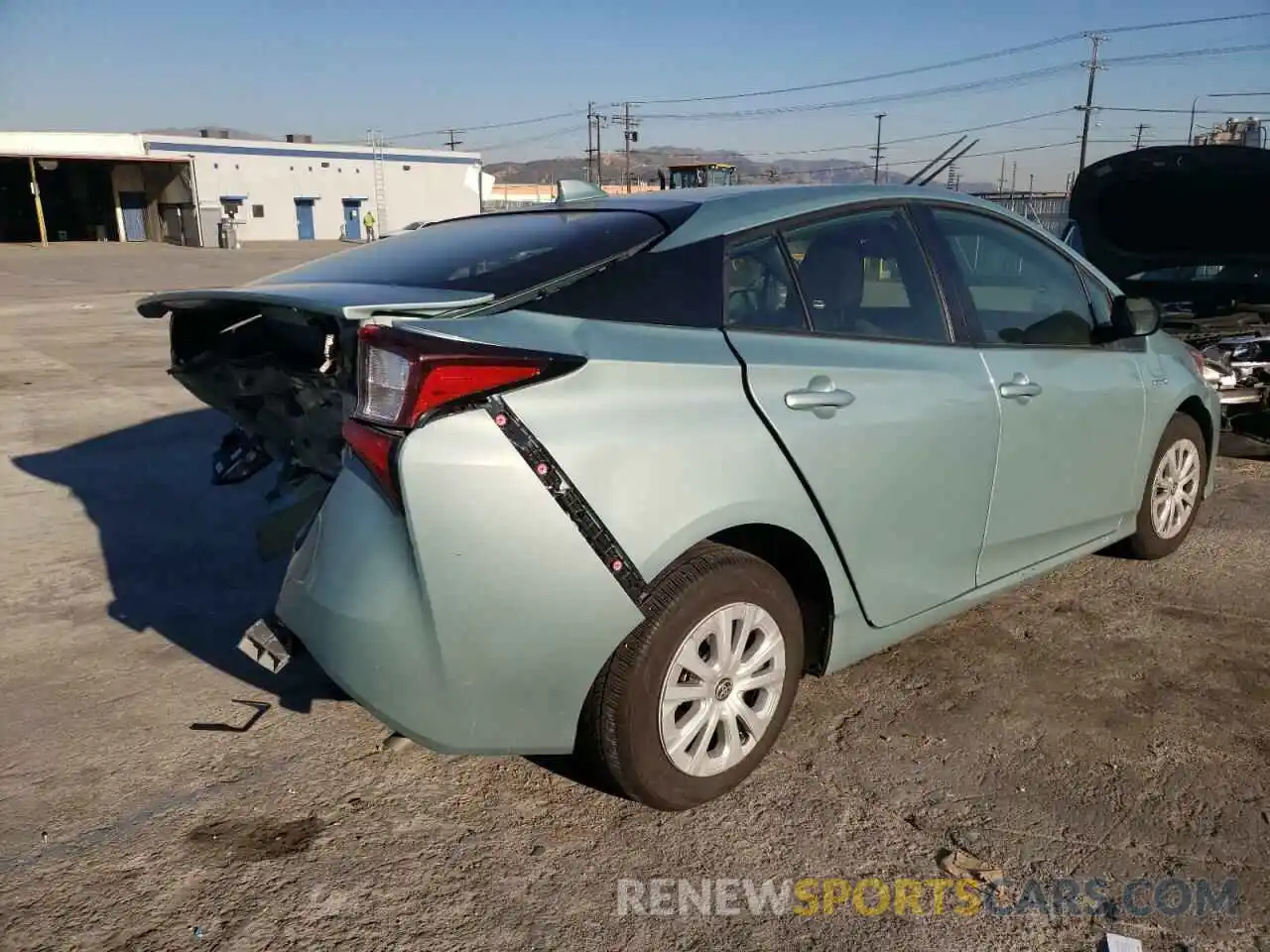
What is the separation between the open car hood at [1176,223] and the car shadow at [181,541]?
20.3 ft

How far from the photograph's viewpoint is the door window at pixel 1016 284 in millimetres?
3424

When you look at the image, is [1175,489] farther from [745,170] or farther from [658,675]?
[745,170]

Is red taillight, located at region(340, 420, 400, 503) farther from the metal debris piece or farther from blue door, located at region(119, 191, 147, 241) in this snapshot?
blue door, located at region(119, 191, 147, 241)

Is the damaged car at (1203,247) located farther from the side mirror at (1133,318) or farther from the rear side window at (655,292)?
the rear side window at (655,292)

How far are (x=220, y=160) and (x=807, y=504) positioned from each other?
58.2 metres

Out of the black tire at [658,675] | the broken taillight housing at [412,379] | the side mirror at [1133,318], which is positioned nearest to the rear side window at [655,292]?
the broken taillight housing at [412,379]

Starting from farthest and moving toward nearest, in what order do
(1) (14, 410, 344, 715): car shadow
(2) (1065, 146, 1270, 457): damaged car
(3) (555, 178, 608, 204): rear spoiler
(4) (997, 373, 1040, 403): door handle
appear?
1. (2) (1065, 146, 1270, 457): damaged car
2. (1) (14, 410, 344, 715): car shadow
3. (3) (555, 178, 608, 204): rear spoiler
4. (4) (997, 373, 1040, 403): door handle

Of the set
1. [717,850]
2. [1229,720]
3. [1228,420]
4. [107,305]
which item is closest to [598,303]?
[717,850]

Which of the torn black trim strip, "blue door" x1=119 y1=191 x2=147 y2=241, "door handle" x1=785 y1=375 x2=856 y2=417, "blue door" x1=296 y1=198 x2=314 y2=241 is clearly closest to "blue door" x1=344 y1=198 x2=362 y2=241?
"blue door" x1=296 y1=198 x2=314 y2=241

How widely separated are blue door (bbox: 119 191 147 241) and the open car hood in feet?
183

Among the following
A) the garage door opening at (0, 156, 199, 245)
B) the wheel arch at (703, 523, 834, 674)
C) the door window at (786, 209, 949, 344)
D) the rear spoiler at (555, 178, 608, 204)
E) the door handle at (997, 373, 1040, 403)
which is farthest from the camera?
the garage door opening at (0, 156, 199, 245)

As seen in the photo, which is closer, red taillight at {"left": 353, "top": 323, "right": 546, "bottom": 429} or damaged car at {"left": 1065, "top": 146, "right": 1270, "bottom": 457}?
red taillight at {"left": 353, "top": 323, "right": 546, "bottom": 429}

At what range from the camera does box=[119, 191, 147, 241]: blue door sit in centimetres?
5250

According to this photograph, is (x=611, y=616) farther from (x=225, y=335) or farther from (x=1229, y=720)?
(x=1229, y=720)
